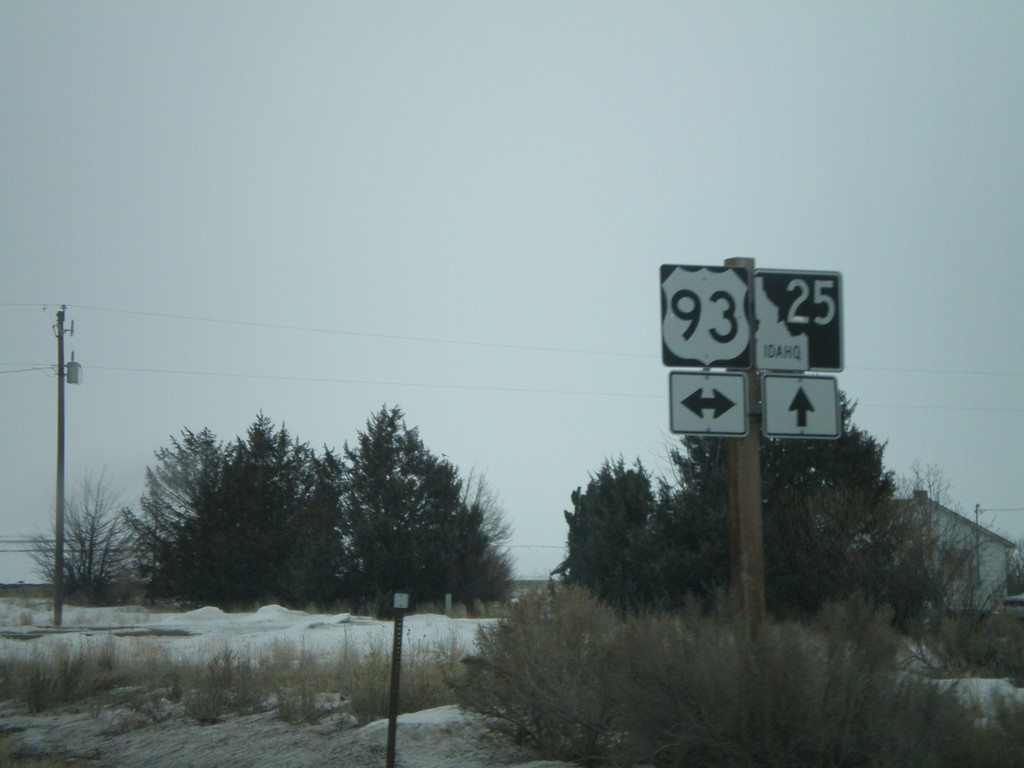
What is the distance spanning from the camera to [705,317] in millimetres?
7871

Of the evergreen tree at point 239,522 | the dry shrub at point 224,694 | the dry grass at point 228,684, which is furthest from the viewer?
the evergreen tree at point 239,522

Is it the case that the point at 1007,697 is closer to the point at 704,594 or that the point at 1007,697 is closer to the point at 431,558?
the point at 704,594

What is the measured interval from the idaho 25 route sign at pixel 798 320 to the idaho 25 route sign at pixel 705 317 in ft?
0.46

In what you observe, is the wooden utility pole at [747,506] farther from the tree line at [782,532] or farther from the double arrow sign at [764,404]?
the tree line at [782,532]

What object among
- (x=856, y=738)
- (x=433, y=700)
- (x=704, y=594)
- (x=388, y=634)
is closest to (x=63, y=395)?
(x=388, y=634)

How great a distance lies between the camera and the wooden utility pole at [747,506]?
7.62 metres

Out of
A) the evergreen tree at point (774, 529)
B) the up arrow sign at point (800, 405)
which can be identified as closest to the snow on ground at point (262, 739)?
the up arrow sign at point (800, 405)

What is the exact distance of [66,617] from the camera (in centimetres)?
3556

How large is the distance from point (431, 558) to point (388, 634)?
21070 mm

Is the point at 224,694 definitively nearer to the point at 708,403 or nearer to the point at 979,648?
the point at 708,403

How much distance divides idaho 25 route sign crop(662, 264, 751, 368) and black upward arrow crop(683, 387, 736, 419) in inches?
11.3

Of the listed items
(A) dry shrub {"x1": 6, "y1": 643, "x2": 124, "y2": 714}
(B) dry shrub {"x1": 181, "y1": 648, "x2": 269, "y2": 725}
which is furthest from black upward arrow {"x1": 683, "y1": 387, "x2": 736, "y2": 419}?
(A) dry shrub {"x1": 6, "y1": 643, "x2": 124, "y2": 714}

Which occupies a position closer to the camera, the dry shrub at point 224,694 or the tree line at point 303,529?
the dry shrub at point 224,694

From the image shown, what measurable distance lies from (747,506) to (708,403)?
2.84ft
